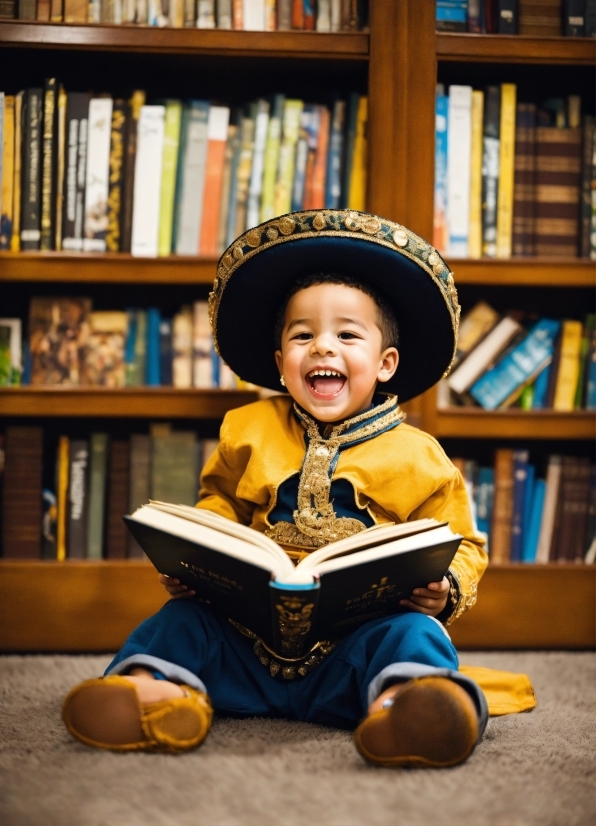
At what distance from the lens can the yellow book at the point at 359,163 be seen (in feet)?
4.83

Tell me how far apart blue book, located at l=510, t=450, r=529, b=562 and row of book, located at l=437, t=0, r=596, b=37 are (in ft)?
2.50

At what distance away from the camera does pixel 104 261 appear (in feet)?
4.68

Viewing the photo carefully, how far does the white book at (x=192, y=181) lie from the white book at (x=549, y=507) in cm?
77

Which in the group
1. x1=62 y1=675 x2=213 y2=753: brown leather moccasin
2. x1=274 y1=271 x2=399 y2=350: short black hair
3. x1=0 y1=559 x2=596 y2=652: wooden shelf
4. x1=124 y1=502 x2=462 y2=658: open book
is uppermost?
x1=274 y1=271 x2=399 y2=350: short black hair

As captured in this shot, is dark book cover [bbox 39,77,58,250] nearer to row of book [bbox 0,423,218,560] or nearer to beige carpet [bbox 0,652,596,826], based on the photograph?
row of book [bbox 0,423,218,560]

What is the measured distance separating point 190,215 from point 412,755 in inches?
39.9

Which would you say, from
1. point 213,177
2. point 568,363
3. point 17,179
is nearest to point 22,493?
point 17,179

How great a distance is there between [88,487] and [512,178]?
3.14 feet

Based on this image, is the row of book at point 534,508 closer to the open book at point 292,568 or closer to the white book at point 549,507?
the white book at point 549,507

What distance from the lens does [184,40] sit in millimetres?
1402

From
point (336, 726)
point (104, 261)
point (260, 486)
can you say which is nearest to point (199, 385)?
point (104, 261)

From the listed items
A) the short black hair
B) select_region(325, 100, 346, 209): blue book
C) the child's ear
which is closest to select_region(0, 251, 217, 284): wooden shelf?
select_region(325, 100, 346, 209): blue book

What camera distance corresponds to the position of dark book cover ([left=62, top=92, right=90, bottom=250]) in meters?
1.44

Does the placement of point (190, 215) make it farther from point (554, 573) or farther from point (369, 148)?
point (554, 573)
